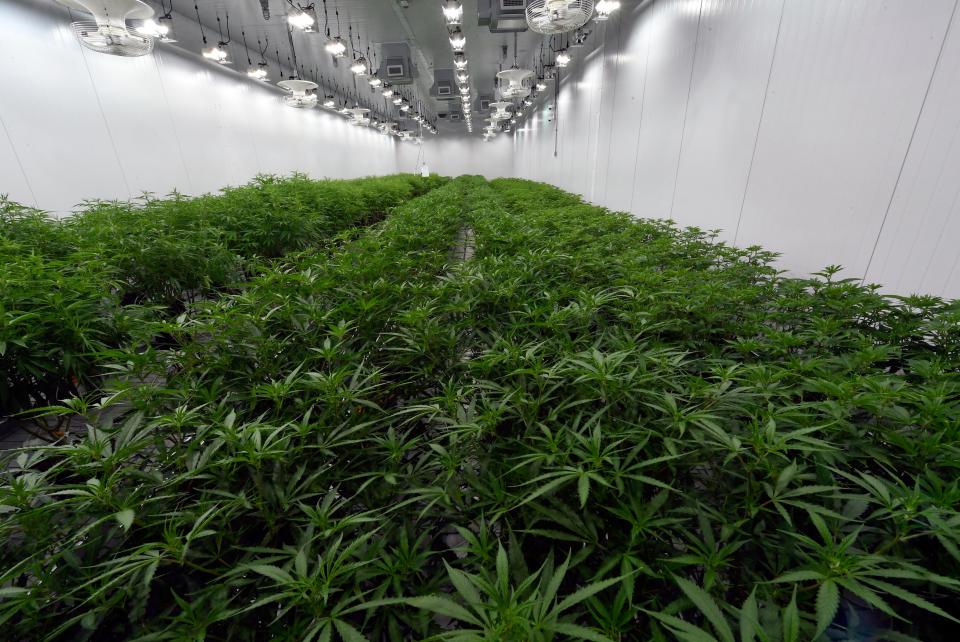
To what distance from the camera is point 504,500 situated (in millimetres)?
1006

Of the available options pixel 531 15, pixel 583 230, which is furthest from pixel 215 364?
pixel 531 15

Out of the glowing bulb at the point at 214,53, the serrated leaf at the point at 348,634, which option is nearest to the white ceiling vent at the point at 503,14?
the glowing bulb at the point at 214,53

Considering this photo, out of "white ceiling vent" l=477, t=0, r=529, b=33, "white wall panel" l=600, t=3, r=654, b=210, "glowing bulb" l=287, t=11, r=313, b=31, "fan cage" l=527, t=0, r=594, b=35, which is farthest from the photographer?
"white wall panel" l=600, t=3, r=654, b=210

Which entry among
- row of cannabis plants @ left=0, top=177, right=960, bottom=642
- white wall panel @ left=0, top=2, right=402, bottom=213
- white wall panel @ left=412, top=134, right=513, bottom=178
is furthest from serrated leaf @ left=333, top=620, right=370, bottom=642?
white wall panel @ left=412, top=134, right=513, bottom=178

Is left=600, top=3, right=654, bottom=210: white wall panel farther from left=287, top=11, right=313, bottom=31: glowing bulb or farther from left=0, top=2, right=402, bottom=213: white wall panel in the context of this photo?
left=0, top=2, right=402, bottom=213: white wall panel

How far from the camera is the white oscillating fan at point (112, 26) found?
11.1 feet

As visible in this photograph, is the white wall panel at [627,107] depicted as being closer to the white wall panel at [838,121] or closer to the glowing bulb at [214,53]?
the white wall panel at [838,121]

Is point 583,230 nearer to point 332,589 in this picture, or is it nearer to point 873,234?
point 873,234

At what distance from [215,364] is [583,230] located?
356 cm

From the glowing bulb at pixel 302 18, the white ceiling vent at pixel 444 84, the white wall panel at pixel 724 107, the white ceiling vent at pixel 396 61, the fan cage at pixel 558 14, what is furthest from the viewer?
the white ceiling vent at pixel 444 84

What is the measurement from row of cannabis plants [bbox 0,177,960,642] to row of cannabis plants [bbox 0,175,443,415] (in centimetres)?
70

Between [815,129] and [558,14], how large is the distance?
2.44 m

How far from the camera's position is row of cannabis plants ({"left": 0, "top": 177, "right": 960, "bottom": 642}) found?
0.76 meters

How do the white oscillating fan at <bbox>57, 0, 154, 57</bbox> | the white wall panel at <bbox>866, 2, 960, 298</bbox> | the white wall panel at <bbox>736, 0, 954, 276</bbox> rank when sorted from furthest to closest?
the white oscillating fan at <bbox>57, 0, 154, 57</bbox>, the white wall panel at <bbox>736, 0, 954, 276</bbox>, the white wall panel at <bbox>866, 2, 960, 298</bbox>
